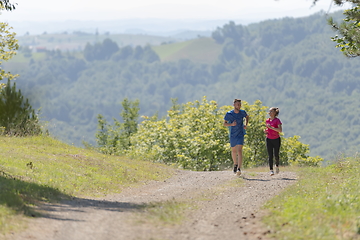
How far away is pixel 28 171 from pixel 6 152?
355 centimetres

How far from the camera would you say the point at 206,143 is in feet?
107

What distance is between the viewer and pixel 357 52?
48.2 feet

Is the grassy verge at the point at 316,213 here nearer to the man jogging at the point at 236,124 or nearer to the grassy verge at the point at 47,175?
the man jogging at the point at 236,124

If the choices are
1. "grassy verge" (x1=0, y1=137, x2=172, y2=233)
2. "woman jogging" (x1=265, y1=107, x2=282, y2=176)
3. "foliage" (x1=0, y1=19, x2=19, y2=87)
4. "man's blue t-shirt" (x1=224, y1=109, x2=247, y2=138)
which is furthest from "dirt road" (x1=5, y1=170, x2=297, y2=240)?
"foliage" (x1=0, y1=19, x2=19, y2=87)

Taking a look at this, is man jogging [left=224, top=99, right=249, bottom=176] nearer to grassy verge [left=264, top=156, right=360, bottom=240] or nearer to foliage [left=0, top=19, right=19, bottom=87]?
grassy verge [left=264, top=156, right=360, bottom=240]

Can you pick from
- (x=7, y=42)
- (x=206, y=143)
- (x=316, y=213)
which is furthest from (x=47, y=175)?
(x=206, y=143)

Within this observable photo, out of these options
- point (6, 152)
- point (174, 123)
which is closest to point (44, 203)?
point (6, 152)

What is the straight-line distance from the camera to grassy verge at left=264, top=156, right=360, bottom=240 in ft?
24.8

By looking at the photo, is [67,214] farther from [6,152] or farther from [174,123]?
[174,123]

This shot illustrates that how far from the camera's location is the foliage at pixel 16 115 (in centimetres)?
2428

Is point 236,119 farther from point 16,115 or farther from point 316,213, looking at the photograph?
point 16,115

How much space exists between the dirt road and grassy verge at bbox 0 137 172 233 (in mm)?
592

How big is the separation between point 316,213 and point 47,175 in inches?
338

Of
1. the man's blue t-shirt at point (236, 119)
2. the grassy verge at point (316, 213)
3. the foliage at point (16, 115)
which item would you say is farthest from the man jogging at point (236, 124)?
the foliage at point (16, 115)
